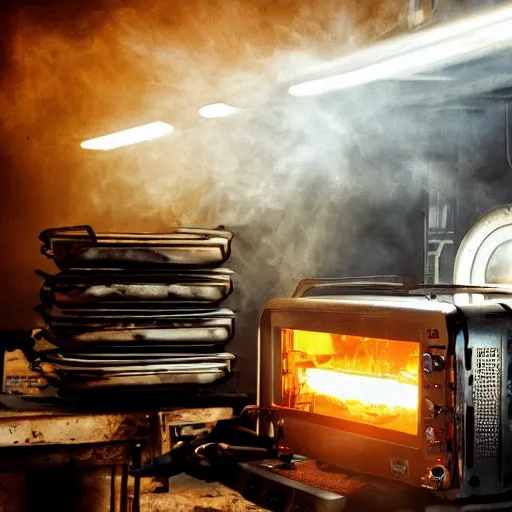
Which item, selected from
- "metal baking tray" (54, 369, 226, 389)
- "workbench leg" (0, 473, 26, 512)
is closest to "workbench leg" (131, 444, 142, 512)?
"metal baking tray" (54, 369, 226, 389)

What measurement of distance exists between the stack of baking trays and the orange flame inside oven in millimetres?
726

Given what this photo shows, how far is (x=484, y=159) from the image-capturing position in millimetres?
4668

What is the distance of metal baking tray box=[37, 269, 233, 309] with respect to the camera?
386 cm

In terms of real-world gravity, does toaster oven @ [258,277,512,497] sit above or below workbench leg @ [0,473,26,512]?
above

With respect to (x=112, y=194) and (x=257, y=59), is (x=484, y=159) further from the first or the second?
(x=112, y=194)

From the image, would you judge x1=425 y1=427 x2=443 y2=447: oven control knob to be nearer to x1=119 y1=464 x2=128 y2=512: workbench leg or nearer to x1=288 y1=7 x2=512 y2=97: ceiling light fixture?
x1=119 y1=464 x2=128 y2=512: workbench leg

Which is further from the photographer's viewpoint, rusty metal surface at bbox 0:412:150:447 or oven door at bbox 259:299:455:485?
rusty metal surface at bbox 0:412:150:447

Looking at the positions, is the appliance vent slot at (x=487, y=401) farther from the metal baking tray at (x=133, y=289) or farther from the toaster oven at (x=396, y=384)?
the metal baking tray at (x=133, y=289)

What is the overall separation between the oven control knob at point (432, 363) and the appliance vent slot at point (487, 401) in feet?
0.44

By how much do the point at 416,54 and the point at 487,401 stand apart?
2008mm

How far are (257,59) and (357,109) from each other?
740mm

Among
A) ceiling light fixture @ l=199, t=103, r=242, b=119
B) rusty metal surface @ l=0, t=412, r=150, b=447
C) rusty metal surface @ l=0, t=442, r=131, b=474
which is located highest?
ceiling light fixture @ l=199, t=103, r=242, b=119

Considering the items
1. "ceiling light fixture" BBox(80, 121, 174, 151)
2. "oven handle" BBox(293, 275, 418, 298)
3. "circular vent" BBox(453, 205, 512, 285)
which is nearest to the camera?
"oven handle" BBox(293, 275, 418, 298)

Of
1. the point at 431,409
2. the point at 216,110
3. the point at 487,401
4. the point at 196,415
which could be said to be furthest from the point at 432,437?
the point at 216,110
